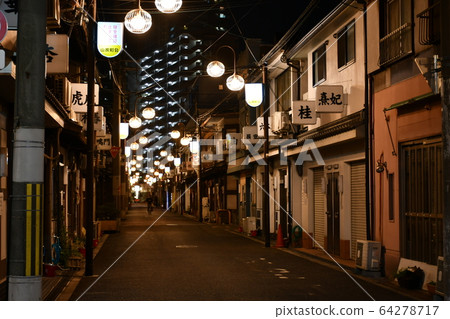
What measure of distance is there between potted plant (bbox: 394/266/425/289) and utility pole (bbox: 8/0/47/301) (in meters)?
9.49

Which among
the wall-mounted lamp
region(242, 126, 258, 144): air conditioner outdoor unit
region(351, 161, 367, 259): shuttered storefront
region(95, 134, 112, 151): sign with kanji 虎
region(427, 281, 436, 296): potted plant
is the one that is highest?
region(242, 126, 258, 144): air conditioner outdoor unit

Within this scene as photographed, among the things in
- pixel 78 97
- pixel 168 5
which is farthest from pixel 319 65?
A: pixel 168 5

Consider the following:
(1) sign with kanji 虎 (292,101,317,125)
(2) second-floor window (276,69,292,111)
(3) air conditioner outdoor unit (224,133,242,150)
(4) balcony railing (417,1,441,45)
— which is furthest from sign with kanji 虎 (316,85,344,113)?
(3) air conditioner outdoor unit (224,133,242,150)

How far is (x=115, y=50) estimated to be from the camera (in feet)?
64.9

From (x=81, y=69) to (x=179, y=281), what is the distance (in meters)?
15.1

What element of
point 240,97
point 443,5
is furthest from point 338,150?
point 240,97

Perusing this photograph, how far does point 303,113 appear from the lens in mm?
22406

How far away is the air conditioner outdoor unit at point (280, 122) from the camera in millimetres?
26828

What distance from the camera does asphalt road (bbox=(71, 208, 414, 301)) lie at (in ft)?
42.8

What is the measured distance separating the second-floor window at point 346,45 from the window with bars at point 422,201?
19.2 feet

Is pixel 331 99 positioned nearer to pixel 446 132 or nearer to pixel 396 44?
pixel 396 44

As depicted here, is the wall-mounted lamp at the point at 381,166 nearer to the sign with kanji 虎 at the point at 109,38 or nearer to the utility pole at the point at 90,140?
the utility pole at the point at 90,140

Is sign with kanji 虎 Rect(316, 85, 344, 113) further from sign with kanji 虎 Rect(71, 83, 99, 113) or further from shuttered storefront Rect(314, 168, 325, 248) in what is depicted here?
sign with kanji 虎 Rect(71, 83, 99, 113)

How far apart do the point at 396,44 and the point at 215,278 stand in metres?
7.84
